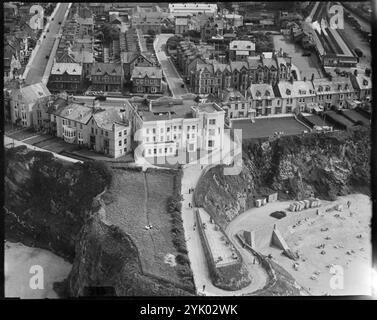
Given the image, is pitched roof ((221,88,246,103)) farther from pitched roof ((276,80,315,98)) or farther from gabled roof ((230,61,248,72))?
pitched roof ((276,80,315,98))

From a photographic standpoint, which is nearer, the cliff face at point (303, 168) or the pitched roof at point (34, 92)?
the cliff face at point (303, 168)

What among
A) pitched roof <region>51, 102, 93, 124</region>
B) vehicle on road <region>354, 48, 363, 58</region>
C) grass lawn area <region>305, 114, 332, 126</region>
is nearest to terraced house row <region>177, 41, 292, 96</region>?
grass lawn area <region>305, 114, 332, 126</region>

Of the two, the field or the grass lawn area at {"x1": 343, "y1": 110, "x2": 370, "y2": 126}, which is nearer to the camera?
the field

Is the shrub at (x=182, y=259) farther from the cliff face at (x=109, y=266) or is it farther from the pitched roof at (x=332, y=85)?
the pitched roof at (x=332, y=85)

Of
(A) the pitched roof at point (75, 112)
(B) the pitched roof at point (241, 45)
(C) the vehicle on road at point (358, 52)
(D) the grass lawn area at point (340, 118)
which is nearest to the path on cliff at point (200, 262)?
(A) the pitched roof at point (75, 112)

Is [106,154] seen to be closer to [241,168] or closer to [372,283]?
[241,168]

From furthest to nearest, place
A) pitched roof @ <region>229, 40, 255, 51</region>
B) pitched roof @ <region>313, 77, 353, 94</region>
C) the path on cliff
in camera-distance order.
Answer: pitched roof @ <region>229, 40, 255, 51</region>, pitched roof @ <region>313, 77, 353, 94</region>, the path on cliff
